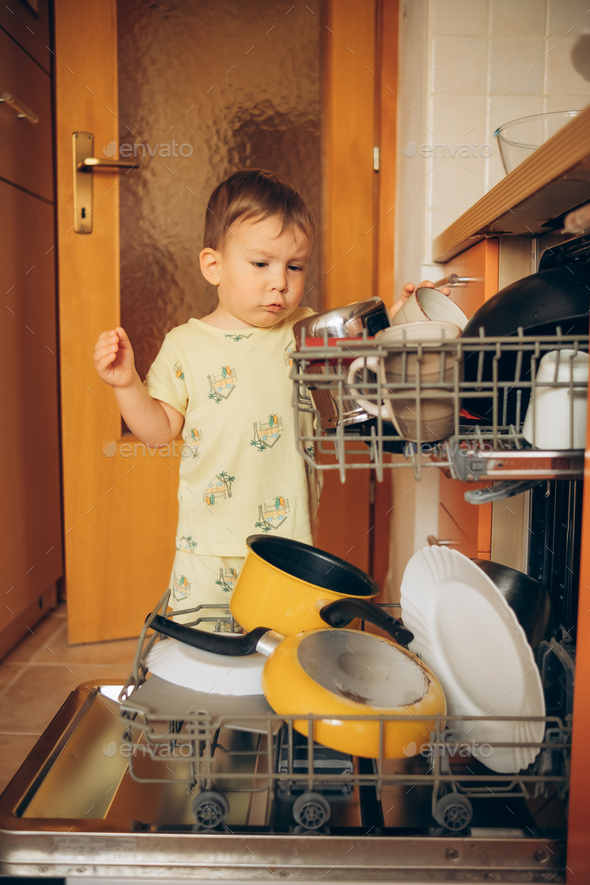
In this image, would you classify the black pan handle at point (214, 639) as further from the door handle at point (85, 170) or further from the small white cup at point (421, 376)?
the door handle at point (85, 170)

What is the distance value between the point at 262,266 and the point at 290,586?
0.54 m

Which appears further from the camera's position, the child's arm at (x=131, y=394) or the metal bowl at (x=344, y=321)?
the child's arm at (x=131, y=394)

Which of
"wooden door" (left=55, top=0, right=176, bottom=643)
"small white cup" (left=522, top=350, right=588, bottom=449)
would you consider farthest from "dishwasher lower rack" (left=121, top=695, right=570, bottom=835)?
"wooden door" (left=55, top=0, right=176, bottom=643)

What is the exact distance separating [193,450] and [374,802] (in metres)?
0.62

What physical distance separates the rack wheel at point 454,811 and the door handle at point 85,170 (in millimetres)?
1506

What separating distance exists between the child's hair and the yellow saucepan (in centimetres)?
51

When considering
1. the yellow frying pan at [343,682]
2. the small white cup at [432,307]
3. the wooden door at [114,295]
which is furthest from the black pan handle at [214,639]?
the wooden door at [114,295]

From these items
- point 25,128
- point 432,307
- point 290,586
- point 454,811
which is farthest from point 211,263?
point 25,128

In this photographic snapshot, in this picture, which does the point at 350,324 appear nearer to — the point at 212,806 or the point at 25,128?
the point at 212,806

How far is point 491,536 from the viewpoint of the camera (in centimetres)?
83

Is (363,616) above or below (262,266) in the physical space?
below

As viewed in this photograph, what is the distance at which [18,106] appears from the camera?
1.46 meters

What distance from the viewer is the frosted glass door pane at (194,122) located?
159 centimetres

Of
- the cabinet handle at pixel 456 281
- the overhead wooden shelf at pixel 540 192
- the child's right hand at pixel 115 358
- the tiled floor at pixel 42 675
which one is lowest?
the tiled floor at pixel 42 675
